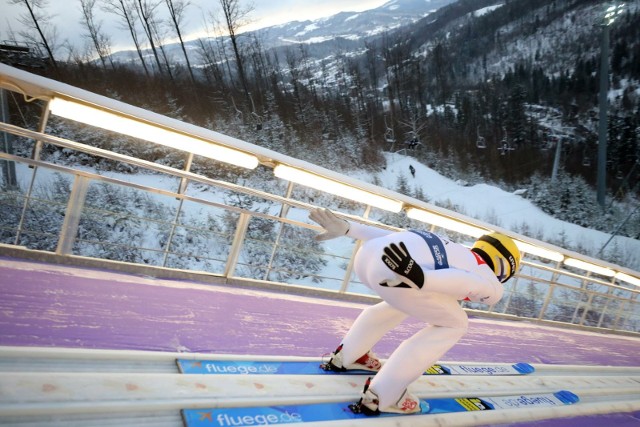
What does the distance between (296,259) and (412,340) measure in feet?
41.5

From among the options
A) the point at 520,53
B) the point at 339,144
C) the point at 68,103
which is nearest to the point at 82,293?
the point at 68,103

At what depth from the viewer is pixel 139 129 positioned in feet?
8.70

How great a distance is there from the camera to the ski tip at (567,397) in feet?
9.71

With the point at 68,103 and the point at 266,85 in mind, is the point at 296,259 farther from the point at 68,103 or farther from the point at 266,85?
the point at 266,85

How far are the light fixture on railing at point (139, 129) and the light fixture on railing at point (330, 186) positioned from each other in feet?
0.95

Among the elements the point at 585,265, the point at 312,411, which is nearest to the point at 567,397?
the point at 312,411

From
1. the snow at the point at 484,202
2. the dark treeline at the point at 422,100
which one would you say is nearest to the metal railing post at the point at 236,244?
the snow at the point at 484,202

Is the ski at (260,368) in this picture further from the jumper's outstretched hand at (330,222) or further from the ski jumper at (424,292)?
the jumper's outstretched hand at (330,222)

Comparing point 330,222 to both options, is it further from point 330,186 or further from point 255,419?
point 330,186

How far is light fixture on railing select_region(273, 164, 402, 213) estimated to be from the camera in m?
3.31

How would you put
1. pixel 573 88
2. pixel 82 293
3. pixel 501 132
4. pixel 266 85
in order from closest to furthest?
pixel 82 293, pixel 266 85, pixel 501 132, pixel 573 88

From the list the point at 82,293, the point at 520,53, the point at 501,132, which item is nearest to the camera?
the point at 82,293

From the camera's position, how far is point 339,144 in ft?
100

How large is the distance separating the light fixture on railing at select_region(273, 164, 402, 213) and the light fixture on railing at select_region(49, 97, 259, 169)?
0.29 meters
